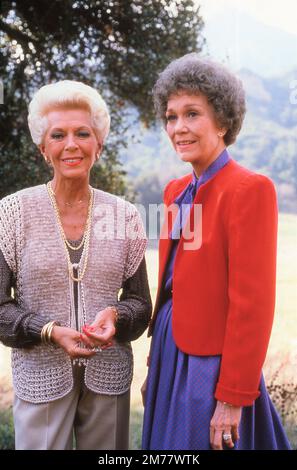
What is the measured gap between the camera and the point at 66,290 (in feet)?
6.85

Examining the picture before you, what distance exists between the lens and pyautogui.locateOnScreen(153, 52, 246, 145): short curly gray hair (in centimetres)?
204

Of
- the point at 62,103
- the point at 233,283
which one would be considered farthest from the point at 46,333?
the point at 62,103

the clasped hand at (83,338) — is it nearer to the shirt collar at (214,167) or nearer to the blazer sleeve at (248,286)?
the blazer sleeve at (248,286)

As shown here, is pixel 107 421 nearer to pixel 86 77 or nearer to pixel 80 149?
pixel 80 149

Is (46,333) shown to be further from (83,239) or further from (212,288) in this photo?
(212,288)

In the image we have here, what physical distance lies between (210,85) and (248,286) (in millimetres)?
716

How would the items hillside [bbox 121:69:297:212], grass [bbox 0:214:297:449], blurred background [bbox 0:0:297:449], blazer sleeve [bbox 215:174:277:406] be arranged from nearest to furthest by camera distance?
blazer sleeve [bbox 215:174:277:406] < grass [bbox 0:214:297:449] < blurred background [bbox 0:0:297:449] < hillside [bbox 121:69:297:212]

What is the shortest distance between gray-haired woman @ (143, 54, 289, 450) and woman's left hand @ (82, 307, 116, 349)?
231 mm

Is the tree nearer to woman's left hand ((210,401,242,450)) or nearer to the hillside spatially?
the hillside

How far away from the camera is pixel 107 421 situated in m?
2.18

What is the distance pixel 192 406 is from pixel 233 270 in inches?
19.5

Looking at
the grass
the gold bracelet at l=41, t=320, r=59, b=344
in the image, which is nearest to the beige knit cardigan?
the gold bracelet at l=41, t=320, r=59, b=344

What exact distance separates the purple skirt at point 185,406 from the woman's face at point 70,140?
625mm

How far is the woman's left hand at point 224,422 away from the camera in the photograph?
1942 mm
